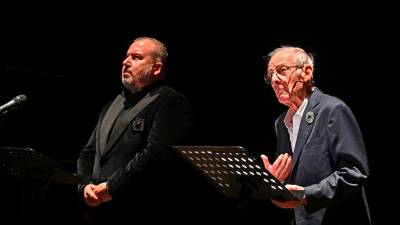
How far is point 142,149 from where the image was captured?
325 centimetres

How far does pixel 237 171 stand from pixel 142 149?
96 cm

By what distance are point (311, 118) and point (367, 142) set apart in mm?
1306

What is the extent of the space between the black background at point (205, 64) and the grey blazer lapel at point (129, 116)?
1.10m

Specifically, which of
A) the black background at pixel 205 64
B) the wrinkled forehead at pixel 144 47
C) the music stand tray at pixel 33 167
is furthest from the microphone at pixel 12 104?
the black background at pixel 205 64

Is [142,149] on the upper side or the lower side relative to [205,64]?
lower

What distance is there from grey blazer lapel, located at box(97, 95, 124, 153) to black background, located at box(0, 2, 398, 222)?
96 centimetres

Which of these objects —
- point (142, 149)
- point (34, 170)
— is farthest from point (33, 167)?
point (142, 149)

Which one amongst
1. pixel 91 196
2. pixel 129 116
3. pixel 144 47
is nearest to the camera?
pixel 91 196

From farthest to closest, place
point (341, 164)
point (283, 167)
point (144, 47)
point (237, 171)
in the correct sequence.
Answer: point (144, 47)
point (283, 167)
point (341, 164)
point (237, 171)

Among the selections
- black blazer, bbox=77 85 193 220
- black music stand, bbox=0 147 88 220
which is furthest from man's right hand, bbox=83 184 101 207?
black music stand, bbox=0 147 88 220

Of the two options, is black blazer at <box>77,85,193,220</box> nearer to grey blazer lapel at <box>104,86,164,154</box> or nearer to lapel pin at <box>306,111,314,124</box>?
grey blazer lapel at <box>104,86,164,154</box>

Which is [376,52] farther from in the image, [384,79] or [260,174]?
[260,174]

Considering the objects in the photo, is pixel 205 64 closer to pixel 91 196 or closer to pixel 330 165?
pixel 91 196

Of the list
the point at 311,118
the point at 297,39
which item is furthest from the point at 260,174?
the point at 297,39
